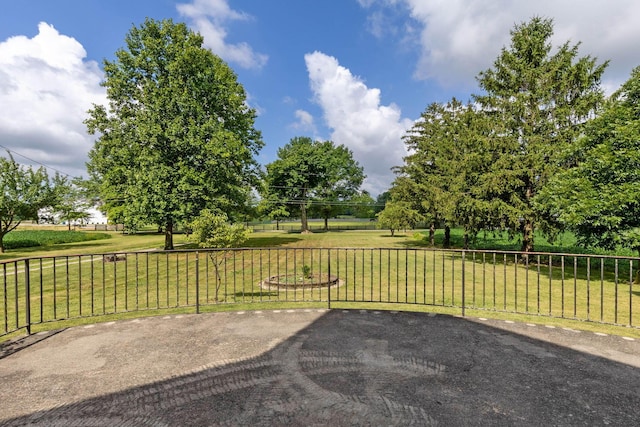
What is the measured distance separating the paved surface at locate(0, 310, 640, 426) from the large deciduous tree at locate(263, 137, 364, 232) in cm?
3405

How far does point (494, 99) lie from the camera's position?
15781 mm

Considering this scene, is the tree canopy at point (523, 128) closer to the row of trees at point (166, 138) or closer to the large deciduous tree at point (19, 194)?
the row of trees at point (166, 138)

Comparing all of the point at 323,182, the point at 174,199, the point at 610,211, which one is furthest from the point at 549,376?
the point at 323,182

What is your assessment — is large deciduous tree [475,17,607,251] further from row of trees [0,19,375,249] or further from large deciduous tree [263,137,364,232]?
large deciduous tree [263,137,364,232]

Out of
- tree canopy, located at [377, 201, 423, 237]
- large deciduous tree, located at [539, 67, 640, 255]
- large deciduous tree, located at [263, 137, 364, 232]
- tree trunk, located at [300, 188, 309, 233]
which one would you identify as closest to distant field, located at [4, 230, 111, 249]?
large deciduous tree, located at [263, 137, 364, 232]

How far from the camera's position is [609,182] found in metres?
10.2

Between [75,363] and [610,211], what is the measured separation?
13.6 m

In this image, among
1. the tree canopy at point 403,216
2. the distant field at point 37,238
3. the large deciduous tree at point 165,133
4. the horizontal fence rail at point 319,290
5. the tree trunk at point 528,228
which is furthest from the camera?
the distant field at point 37,238

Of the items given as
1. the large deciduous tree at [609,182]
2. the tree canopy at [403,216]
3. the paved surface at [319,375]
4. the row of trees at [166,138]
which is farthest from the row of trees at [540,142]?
the row of trees at [166,138]

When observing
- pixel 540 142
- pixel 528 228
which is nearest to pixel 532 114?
pixel 540 142

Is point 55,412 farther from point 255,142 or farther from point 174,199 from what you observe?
point 255,142

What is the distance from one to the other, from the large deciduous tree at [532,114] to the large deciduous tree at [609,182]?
7.34ft

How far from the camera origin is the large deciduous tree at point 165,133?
691 inches

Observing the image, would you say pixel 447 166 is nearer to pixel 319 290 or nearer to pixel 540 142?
pixel 540 142
